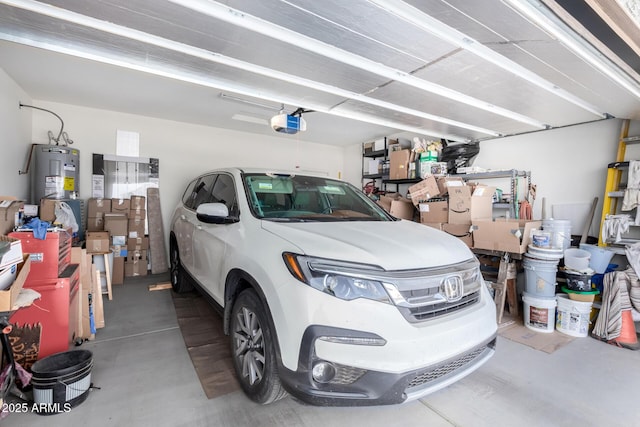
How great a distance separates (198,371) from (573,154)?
4.75m

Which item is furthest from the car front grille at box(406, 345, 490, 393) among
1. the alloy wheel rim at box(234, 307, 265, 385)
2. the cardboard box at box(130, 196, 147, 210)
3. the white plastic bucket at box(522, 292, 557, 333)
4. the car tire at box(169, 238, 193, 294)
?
the cardboard box at box(130, 196, 147, 210)

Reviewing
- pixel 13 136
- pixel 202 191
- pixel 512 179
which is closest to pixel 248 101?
pixel 202 191

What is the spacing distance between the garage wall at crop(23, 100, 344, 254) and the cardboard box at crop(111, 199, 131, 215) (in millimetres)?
466

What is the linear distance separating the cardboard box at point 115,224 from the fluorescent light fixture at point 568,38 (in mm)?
5072

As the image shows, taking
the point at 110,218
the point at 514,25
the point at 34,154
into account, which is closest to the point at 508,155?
the point at 514,25

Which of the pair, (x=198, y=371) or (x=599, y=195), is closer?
(x=198, y=371)

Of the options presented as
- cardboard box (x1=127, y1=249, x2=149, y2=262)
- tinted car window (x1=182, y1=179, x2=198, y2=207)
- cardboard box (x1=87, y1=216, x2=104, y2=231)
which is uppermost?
tinted car window (x1=182, y1=179, x2=198, y2=207)

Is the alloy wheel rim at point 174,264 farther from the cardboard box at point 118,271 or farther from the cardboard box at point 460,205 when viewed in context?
the cardboard box at point 460,205

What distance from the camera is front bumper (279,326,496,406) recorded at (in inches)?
47.6

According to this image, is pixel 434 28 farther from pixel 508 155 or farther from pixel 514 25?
pixel 508 155

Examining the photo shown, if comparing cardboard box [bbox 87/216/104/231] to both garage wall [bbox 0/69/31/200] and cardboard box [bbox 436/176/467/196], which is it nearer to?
garage wall [bbox 0/69/31/200]

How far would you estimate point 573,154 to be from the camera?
12.0 ft

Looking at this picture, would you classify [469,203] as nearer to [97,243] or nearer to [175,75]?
[175,75]

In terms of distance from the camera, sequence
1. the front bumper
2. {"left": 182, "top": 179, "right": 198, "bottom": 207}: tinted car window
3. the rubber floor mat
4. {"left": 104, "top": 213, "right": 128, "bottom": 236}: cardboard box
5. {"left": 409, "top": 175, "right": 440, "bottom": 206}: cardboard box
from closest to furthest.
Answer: the front bumper < the rubber floor mat < {"left": 182, "top": 179, "right": 198, "bottom": 207}: tinted car window < {"left": 409, "top": 175, "right": 440, "bottom": 206}: cardboard box < {"left": 104, "top": 213, "right": 128, "bottom": 236}: cardboard box
